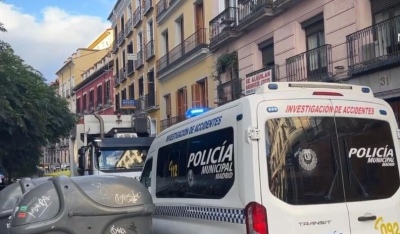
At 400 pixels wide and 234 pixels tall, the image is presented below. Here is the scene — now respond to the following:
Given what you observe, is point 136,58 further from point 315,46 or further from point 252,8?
point 315,46

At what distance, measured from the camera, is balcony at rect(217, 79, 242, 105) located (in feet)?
59.5

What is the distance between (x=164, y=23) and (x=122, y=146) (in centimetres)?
1501

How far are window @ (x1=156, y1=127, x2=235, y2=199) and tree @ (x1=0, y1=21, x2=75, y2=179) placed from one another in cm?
655

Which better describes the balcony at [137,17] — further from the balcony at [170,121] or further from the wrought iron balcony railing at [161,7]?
the balcony at [170,121]

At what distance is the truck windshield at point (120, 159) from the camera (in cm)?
1319

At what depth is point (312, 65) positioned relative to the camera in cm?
1431

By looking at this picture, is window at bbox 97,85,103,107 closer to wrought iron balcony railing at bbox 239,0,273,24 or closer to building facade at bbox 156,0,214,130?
building facade at bbox 156,0,214,130

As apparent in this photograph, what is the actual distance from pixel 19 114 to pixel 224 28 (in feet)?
26.7

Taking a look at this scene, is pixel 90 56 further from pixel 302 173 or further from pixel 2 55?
pixel 302 173

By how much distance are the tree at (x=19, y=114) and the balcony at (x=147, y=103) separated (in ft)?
33.0

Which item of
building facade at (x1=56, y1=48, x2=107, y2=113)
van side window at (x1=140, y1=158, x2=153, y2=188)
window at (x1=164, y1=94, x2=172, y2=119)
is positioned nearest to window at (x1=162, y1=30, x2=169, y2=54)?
window at (x1=164, y1=94, x2=172, y2=119)

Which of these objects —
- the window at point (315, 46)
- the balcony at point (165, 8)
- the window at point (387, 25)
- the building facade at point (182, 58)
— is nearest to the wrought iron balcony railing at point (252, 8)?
the window at point (315, 46)

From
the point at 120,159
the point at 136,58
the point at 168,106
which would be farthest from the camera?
the point at 136,58

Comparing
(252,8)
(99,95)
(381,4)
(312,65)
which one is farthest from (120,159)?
(99,95)
